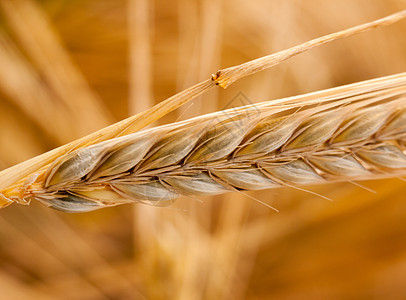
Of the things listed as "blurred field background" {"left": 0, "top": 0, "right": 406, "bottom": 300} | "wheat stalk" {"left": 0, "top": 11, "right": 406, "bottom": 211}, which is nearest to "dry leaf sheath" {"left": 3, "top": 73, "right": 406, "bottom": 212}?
"wheat stalk" {"left": 0, "top": 11, "right": 406, "bottom": 211}

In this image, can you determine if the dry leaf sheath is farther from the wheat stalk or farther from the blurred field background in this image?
→ the blurred field background

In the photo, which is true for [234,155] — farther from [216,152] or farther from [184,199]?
[184,199]

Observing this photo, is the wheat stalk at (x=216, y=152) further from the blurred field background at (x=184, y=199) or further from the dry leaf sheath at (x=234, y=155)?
the blurred field background at (x=184, y=199)

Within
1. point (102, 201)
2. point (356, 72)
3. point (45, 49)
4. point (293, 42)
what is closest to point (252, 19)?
point (293, 42)

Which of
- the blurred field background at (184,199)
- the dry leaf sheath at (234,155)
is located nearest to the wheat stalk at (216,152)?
the dry leaf sheath at (234,155)

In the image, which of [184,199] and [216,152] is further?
[184,199]

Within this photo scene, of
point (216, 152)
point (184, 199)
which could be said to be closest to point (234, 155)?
point (216, 152)

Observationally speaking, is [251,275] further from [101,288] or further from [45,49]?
[45,49]
